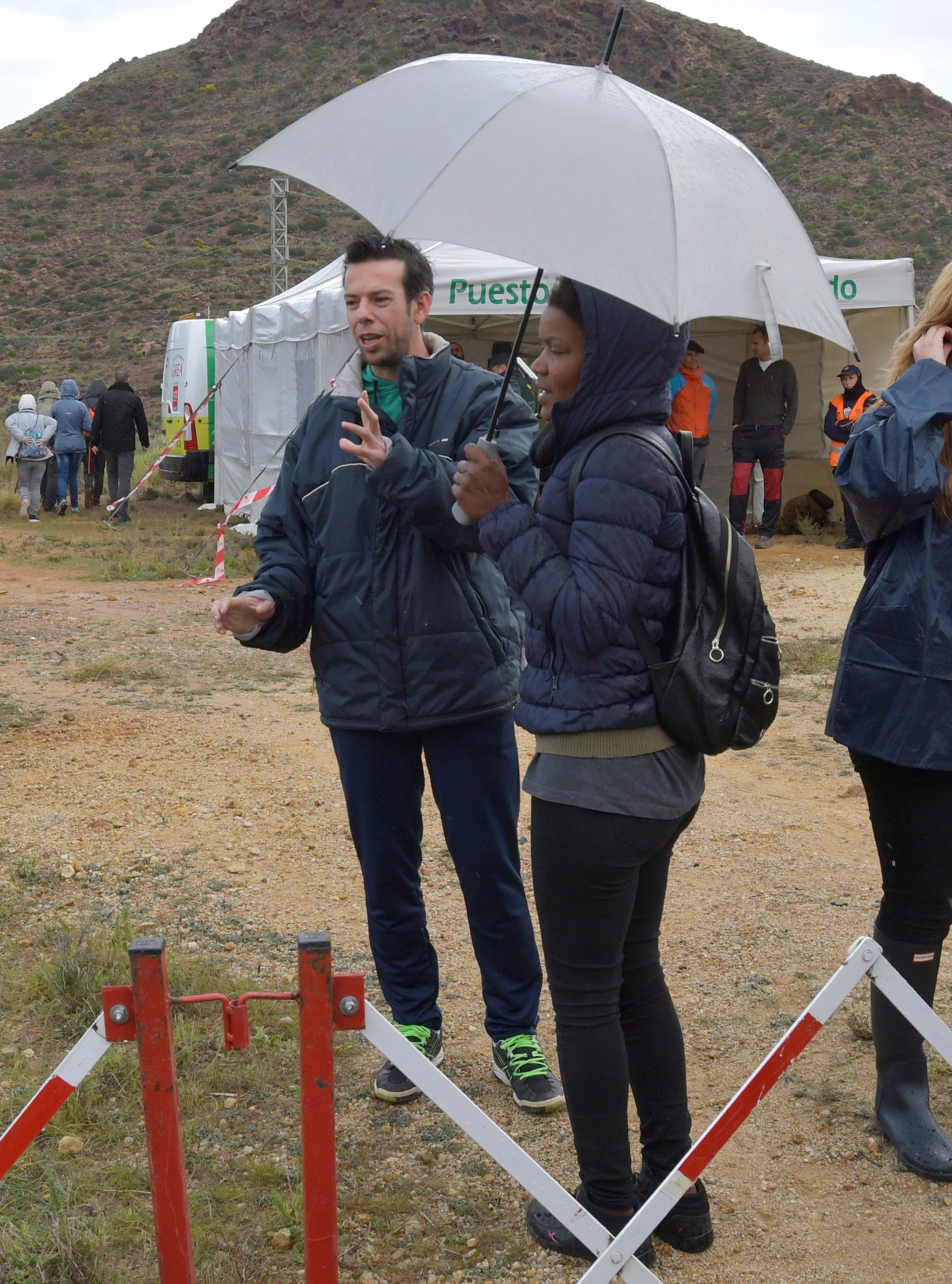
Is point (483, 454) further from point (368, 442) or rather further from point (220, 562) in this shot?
point (220, 562)

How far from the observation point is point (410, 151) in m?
2.27

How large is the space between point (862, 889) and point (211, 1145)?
2.61 meters

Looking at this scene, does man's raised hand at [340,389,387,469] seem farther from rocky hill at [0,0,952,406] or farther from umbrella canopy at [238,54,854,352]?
rocky hill at [0,0,952,406]

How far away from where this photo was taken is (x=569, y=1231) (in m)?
2.39

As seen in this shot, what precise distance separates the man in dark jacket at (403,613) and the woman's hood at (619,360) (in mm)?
542

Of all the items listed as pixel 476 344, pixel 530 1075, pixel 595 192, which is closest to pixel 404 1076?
pixel 530 1075

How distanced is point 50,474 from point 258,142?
4099cm

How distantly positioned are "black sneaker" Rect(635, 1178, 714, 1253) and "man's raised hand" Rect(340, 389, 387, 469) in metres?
1.56

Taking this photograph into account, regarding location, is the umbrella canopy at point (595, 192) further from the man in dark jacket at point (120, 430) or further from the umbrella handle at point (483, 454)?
the man in dark jacket at point (120, 430)

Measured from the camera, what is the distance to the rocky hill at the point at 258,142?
43.9m

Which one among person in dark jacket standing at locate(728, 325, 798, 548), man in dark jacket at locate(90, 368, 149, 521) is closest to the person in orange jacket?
person in dark jacket standing at locate(728, 325, 798, 548)

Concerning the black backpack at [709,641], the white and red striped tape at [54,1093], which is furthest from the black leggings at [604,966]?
the white and red striped tape at [54,1093]

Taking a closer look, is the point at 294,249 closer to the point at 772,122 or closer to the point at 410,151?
the point at 772,122

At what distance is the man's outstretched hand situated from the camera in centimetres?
276
